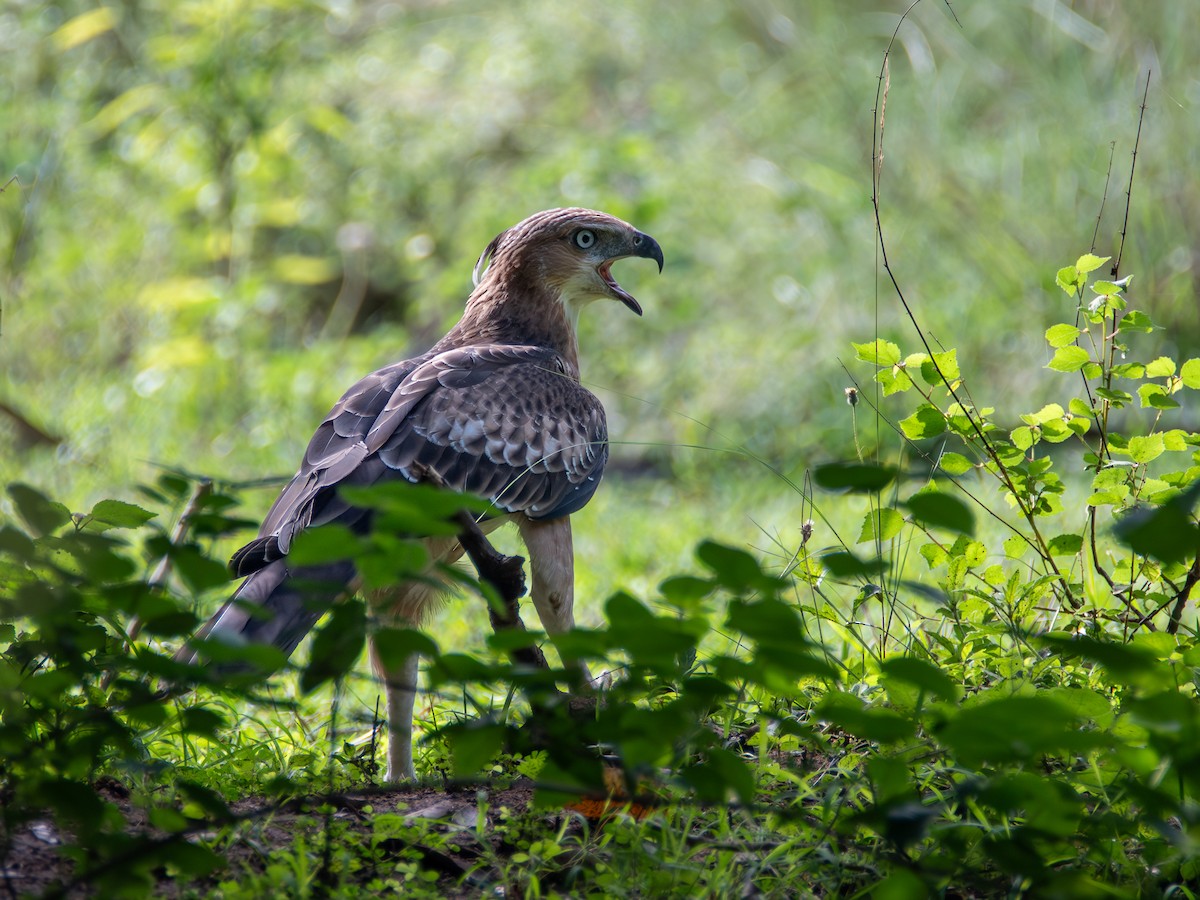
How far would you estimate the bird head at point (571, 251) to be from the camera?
418cm

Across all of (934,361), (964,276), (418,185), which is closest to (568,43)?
(418,185)

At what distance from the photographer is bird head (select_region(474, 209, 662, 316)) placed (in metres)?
4.18

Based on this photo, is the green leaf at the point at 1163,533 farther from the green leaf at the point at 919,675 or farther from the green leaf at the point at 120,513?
the green leaf at the point at 120,513

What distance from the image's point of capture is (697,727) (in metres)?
1.99

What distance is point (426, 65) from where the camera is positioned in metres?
10.5

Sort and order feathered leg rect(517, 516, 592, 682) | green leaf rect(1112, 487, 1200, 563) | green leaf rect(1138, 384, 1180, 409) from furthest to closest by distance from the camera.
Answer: feathered leg rect(517, 516, 592, 682), green leaf rect(1138, 384, 1180, 409), green leaf rect(1112, 487, 1200, 563)

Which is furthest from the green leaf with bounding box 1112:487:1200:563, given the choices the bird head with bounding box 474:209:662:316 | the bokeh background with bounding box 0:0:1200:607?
the bokeh background with bounding box 0:0:1200:607

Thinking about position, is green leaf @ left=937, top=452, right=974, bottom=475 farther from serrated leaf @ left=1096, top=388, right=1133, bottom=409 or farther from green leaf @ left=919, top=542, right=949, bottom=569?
serrated leaf @ left=1096, top=388, right=1133, bottom=409

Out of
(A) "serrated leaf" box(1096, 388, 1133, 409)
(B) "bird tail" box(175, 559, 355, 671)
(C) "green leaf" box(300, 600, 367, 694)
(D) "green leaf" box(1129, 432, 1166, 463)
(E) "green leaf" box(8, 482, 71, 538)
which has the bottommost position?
(C) "green leaf" box(300, 600, 367, 694)

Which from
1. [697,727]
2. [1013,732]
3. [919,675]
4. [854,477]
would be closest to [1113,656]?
[1013,732]

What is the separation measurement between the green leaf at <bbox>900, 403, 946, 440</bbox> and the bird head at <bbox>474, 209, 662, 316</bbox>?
144 cm

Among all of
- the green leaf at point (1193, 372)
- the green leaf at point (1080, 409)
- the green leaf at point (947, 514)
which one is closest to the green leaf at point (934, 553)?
the green leaf at point (1080, 409)

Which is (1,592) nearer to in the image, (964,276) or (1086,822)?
(1086,822)

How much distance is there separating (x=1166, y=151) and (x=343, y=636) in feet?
20.2
